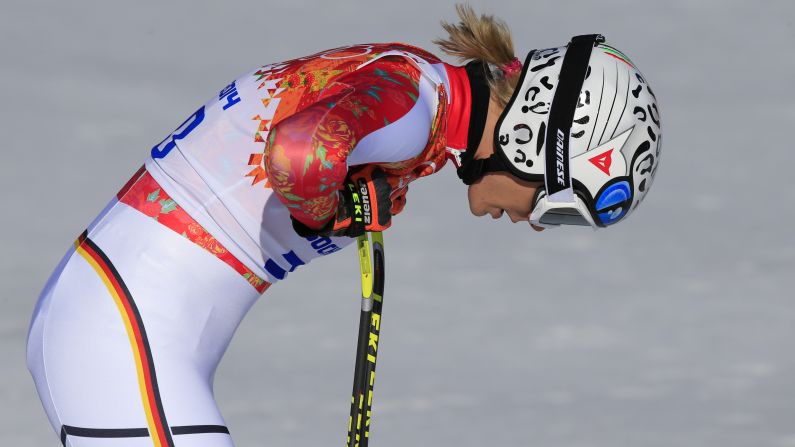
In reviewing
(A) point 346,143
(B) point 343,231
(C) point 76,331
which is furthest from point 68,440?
(A) point 346,143

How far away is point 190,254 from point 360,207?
1.50 feet

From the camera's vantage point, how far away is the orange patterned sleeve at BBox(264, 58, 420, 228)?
117 inches

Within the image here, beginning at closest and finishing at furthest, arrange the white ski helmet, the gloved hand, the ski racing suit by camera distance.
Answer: the gloved hand
the ski racing suit
the white ski helmet

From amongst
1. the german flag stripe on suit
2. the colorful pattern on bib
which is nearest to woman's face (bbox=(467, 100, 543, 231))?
the colorful pattern on bib

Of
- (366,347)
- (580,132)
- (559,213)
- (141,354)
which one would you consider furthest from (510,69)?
→ (141,354)

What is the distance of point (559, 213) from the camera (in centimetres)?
Answer: 376

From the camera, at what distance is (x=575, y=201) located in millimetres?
3691

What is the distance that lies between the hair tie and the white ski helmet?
24 mm

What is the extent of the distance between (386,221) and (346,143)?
0.40m

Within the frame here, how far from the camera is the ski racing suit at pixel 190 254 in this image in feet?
11.1

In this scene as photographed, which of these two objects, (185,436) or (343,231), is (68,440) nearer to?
(185,436)

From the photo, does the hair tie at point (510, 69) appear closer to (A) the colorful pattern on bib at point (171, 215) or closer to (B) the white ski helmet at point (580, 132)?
(B) the white ski helmet at point (580, 132)

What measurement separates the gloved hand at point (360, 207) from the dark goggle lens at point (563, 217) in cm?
58

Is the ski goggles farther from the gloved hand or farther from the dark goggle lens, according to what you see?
the gloved hand
